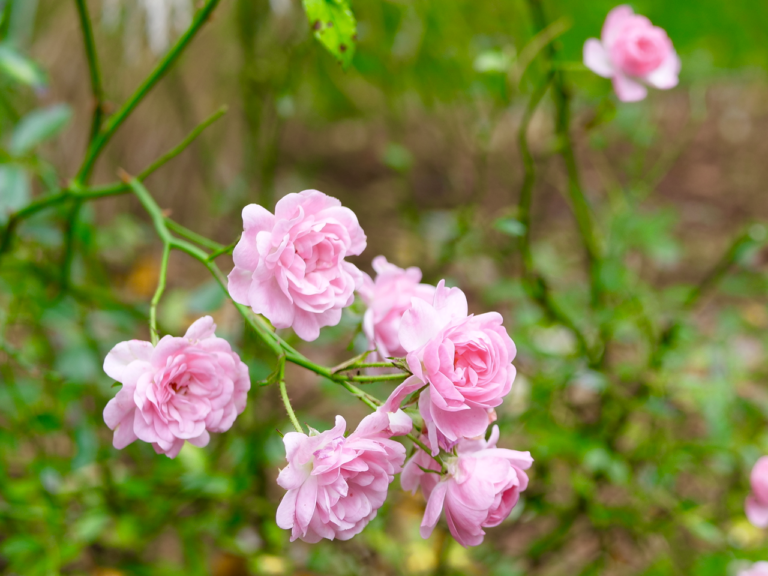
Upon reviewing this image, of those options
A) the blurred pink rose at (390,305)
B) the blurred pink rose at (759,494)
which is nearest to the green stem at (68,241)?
the blurred pink rose at (390,305)

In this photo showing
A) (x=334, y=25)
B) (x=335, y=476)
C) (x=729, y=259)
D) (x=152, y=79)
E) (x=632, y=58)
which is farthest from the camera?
(x=729, y=259)

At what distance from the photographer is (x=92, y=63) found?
683mm

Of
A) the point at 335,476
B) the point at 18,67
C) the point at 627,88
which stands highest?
the point at 627,88

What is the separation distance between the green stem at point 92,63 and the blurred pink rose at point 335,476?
0.49 metres

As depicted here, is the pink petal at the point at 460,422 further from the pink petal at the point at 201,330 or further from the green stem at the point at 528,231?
the green stem at the point at 528,231

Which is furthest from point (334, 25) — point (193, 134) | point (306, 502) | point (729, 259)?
point (729, 259)

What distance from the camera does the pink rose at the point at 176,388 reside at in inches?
17.6

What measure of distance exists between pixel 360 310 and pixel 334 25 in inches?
10.4

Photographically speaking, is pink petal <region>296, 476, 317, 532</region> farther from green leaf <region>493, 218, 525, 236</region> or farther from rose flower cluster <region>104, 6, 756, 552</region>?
green leaf <region>493, 218, 525, 236</region>

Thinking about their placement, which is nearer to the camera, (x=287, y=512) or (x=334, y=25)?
(x=287, y=512)

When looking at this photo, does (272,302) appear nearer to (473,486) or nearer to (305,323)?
(305,323)

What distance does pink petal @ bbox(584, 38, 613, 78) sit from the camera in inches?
30.5

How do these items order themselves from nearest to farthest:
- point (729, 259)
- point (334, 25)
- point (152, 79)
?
point (334, 25) → point (152, 79) → point (729, 259)

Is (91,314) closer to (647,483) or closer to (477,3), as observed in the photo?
(647,483)
